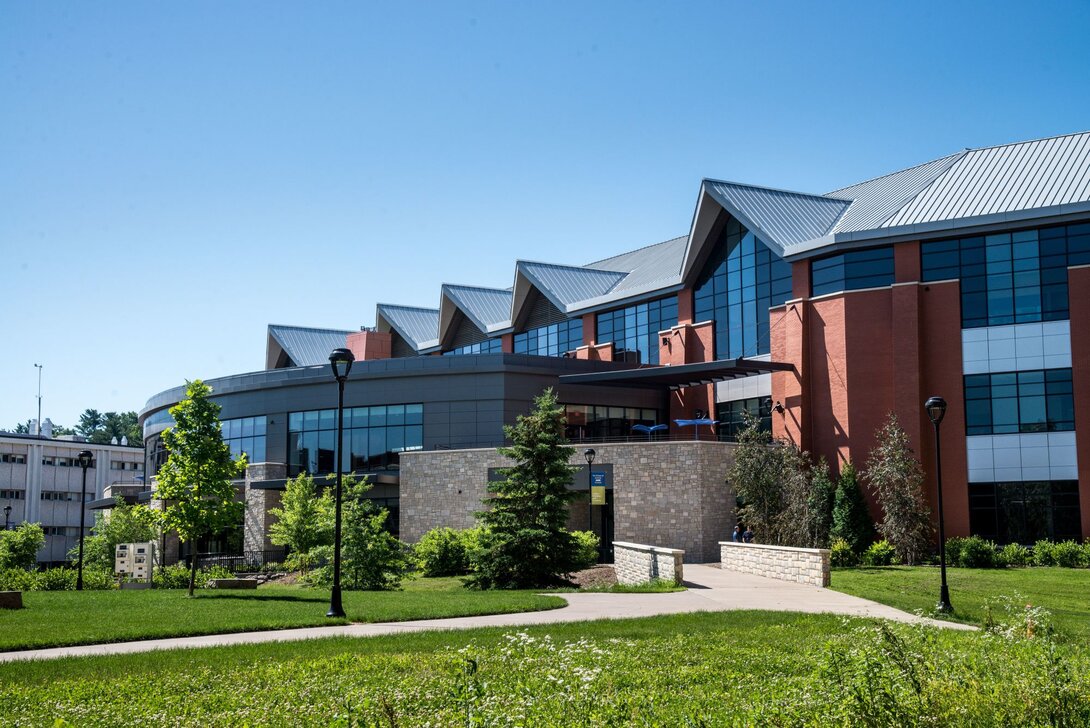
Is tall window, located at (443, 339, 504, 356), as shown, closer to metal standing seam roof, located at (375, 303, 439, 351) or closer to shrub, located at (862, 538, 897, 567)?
metal standing seam roof, located at (375, 303, 439, 351)

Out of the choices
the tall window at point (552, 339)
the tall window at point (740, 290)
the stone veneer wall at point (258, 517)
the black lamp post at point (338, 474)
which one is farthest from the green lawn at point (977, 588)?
the stone veneer wall at point (258, 517)

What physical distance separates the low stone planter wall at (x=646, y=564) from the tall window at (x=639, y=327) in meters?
19.8

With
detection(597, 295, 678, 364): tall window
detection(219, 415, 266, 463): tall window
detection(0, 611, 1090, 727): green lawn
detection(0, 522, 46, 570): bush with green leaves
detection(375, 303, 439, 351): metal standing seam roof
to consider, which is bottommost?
detection(0, 522, 46, 570): bush with green leaves

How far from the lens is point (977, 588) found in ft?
87.8

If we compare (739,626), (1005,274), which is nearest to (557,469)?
(739,626)

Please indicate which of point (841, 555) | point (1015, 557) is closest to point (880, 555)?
point (841, 555)

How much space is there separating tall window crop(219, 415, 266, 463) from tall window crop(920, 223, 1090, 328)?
3335cm

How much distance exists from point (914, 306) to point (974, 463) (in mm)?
6418

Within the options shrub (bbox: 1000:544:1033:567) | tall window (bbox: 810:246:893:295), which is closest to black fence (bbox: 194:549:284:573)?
tall window (bbox: 810:246:893:295)

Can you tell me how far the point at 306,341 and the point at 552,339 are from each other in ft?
81.3

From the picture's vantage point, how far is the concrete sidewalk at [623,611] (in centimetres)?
1516

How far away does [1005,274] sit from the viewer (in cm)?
3822

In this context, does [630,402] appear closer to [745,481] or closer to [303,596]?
[745,481]

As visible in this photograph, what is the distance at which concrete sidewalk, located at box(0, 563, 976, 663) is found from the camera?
1516 centimetres
